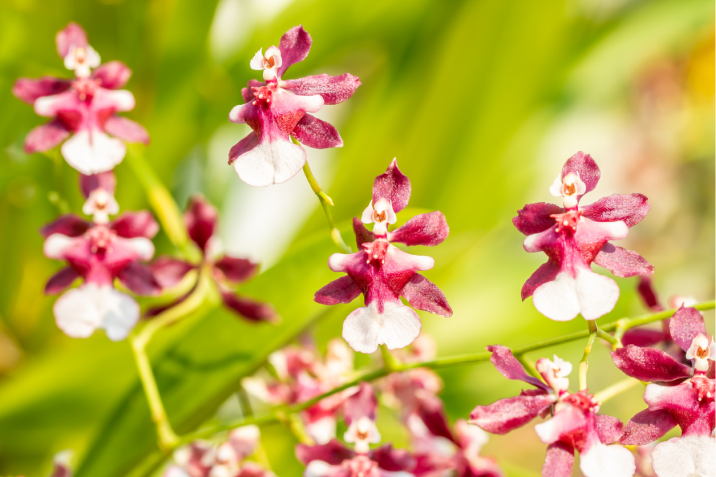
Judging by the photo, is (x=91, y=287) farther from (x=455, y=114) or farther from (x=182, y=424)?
(x=455, y=114)

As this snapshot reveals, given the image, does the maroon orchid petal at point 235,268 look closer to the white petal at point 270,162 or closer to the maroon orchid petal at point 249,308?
the maroon orchid petal at point 249,308

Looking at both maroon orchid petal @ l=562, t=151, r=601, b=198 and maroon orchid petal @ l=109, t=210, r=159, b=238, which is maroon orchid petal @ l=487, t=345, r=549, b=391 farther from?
maroon orchid petal @ l=109, t=210, r=159, b=238

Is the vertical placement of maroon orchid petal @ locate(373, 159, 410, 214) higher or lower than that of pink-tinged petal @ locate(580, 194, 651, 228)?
higher

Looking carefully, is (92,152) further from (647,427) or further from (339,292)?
(647,427)

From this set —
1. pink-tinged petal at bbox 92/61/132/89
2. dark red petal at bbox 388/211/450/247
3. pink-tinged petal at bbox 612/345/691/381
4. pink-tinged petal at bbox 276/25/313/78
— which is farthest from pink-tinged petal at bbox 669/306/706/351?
pink-tinged petal at bbox 92/61/132/89

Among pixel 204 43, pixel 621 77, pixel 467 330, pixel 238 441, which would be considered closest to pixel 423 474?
pixel 238 441

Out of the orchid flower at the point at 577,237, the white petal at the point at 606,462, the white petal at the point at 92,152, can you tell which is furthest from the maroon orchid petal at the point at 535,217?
the white petal at the point at 92,152
